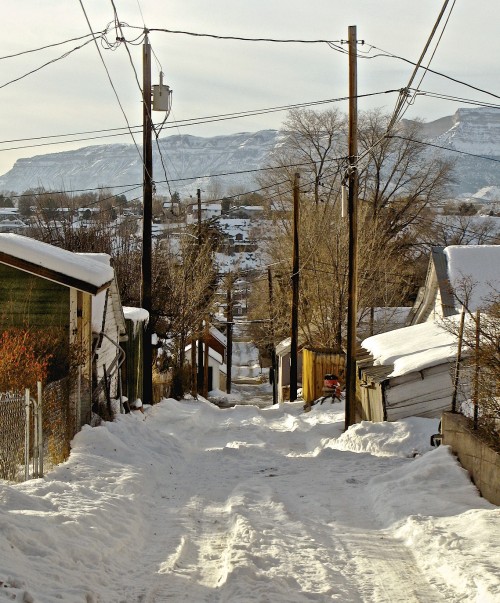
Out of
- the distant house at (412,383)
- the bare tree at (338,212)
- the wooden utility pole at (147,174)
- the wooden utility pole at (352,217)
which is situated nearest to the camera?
the distant house at (412,383)

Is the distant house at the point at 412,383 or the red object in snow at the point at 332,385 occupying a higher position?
the distant house at the point at 412,383

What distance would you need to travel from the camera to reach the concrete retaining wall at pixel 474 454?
1025cm

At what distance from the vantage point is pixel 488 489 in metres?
10.5

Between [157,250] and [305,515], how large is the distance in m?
32.8

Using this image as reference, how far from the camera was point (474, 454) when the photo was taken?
36.8 ft

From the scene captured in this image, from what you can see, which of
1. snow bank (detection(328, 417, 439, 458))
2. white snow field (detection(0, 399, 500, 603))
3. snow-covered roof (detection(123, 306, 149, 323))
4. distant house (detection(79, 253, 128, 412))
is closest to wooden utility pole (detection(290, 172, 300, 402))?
snow-covered roof (detection(123, 306, 149, 323))

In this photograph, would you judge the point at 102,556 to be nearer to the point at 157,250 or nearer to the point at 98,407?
Result: the point at 98,407

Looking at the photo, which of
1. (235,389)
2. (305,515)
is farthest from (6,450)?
(235,389)

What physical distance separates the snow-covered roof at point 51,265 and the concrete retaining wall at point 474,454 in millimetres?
6815

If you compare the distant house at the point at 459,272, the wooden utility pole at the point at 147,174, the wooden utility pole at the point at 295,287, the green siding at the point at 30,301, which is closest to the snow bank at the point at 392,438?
the green siding at the point at 30,301

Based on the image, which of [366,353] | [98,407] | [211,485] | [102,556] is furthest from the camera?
[366,353]

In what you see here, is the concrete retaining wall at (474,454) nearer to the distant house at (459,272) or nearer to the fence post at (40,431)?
the fence post at (40,431)

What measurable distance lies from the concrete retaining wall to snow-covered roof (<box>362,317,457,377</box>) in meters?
3.85

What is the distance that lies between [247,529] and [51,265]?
313 inches
